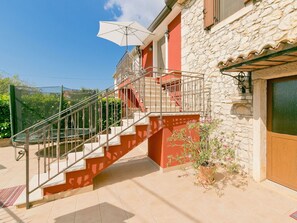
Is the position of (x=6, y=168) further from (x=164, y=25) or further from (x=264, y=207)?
(x=164, y=25)

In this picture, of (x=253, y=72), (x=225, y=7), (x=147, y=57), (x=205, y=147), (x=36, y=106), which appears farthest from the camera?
(x=147, y=57)

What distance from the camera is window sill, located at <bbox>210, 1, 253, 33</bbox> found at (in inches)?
145

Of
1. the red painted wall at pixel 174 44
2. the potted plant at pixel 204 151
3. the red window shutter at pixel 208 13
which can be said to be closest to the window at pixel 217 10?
the red window shutter at pixel 208 13

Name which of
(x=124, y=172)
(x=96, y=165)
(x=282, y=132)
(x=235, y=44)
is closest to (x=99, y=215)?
(x=96, y=165)

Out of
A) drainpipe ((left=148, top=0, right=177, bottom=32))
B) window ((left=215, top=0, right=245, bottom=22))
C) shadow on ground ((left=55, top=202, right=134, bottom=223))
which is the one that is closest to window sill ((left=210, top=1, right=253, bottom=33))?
window ((left=215, top=0, right=245, bottom=22))

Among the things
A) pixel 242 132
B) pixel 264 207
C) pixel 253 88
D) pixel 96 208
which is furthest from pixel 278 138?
pixel 96 208

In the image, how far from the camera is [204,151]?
3.60m

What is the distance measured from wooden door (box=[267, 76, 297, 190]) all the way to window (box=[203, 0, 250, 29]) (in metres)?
2.17

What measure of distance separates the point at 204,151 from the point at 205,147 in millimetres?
195

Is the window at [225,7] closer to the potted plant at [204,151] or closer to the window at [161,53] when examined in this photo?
the potted plant at [204,151]

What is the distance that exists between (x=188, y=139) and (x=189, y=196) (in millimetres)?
1492

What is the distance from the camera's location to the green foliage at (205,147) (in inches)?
142

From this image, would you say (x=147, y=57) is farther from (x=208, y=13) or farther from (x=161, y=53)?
(x=208, y=13)

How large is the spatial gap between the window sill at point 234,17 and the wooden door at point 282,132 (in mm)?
1682
